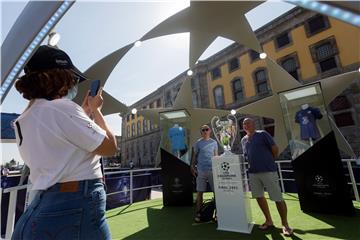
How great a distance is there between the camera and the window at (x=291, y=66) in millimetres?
18000

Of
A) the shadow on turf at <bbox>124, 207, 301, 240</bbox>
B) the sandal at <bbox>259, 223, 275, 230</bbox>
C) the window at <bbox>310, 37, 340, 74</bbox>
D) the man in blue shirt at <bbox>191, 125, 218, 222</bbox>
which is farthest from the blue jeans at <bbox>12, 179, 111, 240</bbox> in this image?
the window at <bbox>310, 37, 340, 74</bbox>

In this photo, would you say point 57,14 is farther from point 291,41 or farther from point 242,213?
point 291,41

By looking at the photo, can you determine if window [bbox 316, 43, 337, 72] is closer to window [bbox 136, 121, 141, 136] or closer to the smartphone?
the smartphone

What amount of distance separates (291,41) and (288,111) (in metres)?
15.4

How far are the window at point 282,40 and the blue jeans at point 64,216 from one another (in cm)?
2150

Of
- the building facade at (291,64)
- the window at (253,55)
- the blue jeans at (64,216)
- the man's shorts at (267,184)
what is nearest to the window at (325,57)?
the building facade at (291,64)

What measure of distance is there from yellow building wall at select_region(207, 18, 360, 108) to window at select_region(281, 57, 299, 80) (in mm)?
460

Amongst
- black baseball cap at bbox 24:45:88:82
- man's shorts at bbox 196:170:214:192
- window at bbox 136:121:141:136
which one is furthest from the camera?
window at bbox 136:121:141:136

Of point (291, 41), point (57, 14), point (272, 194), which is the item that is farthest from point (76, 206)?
point (291, 41)

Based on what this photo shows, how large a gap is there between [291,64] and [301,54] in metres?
1.08

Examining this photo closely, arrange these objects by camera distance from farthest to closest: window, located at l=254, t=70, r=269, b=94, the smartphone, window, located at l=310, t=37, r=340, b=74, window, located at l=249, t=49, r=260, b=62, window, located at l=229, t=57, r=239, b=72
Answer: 1. window, located at l=229, t=57, r=239, b=72
2. window, located at l=249, t=49, r=260, b=62
3. window, located at l=254, t=70, r=269, b=94
4. window, located at l=310, t=37, r=340, b=74
5. the smartphone

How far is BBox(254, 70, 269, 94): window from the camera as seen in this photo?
2005cm

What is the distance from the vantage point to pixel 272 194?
12.2ft

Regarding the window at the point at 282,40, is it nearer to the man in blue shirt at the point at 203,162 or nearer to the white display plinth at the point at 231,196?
the man in blue shirt at the point at 203,162
